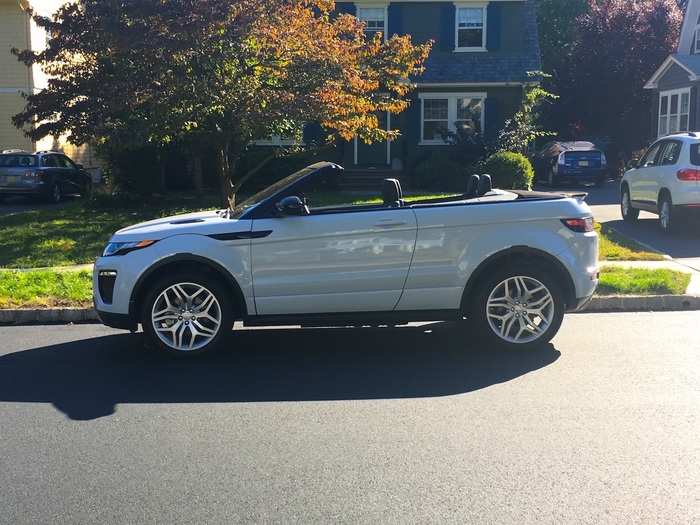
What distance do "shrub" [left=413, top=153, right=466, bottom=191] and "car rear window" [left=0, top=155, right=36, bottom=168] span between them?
1061 centimetres

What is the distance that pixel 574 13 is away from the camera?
44.4 m

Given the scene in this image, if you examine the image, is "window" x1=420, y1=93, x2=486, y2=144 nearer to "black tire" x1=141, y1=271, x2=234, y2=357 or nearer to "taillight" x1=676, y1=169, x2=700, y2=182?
"taillight" x1=676, y1=169, x2=700, y2=182

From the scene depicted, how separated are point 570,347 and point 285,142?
61.5ft

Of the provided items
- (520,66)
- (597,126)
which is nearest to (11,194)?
(520,66)

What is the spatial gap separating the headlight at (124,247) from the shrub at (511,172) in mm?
13655

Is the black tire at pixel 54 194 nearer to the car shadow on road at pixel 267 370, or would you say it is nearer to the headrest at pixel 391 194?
the car shadow on road at pixel 267 370

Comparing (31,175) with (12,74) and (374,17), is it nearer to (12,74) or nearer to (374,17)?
(12,74)

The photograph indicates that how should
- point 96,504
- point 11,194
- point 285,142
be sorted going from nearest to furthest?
1. point 96,504
2. point 11,194
3. point 285,142

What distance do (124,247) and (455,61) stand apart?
2032 cm

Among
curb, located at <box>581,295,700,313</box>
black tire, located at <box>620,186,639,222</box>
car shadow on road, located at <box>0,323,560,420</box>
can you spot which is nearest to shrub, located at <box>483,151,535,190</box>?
black tire, located at <box>620,186,639,222</box>

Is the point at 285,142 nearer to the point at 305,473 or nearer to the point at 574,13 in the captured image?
the point at 305,473

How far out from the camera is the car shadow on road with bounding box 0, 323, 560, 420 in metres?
5.85

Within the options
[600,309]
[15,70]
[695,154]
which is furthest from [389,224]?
[15,70]

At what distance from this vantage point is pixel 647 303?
9.00 metres
